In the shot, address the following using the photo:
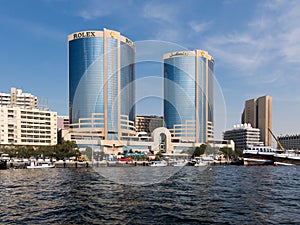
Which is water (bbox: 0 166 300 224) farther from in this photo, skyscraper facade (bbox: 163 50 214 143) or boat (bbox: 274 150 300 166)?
boat (bbox: 274 150 300 166)

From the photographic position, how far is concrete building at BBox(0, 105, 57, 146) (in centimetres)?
18212

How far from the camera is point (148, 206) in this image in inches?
1264

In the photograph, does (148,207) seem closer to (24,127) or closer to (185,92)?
(185,92)

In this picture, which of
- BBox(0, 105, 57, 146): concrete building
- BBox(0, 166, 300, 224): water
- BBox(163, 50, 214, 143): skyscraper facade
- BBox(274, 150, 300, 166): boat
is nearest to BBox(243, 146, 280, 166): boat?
BBox(274, 150, 300, 166): boat

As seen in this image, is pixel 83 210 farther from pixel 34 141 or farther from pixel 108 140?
pixel 34 141

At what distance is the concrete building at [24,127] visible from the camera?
182125mm

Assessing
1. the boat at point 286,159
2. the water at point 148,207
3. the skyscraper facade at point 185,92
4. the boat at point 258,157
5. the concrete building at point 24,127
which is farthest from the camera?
the concrete building at point 24,127

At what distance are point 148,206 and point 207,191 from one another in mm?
14710

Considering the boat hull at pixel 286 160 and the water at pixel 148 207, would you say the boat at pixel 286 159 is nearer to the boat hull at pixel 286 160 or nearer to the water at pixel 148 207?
the boat hull at pixel 286 160

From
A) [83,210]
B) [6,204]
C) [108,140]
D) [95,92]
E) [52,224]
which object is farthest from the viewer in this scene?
[108,140]

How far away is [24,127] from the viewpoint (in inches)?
7436

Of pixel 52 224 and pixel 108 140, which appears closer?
pixel 52 224

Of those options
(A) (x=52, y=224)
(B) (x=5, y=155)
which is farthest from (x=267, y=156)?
(A) (x=52, y=224)

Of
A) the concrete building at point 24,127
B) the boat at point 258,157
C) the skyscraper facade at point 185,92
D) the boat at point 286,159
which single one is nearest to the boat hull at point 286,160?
the boat at point 286,159
